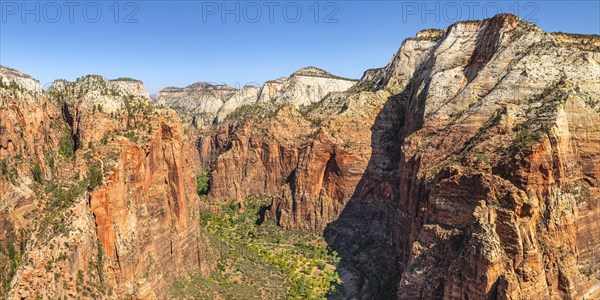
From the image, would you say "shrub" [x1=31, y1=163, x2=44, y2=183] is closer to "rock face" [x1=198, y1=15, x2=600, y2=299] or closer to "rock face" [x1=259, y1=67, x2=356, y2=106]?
"rock face" [x1=198, y1=15, x2=600, y2=299]

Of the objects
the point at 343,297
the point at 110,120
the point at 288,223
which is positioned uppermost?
the point at 110,120

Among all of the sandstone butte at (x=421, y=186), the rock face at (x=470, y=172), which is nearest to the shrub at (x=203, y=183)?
the rock face at (x=470, y=172)

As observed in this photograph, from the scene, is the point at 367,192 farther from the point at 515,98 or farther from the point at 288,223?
the point at 515,98

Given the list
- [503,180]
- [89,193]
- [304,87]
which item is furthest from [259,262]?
[304,87]

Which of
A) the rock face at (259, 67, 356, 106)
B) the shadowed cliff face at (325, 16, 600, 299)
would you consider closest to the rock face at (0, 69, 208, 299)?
the shadowed cliff face at (325, 16, 600, 299)

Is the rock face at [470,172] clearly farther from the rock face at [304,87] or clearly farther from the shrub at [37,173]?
the rock face at [304,87]

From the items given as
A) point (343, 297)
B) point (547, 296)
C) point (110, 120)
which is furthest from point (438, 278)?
point (110, 120)
